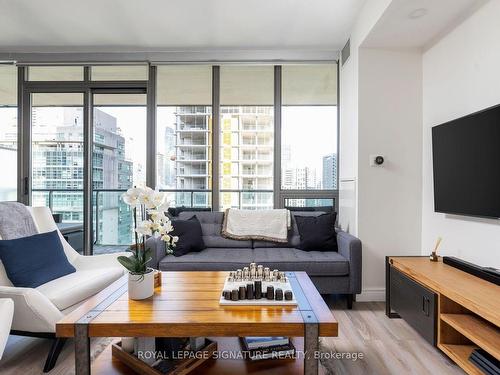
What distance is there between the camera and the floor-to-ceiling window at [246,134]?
145 inches

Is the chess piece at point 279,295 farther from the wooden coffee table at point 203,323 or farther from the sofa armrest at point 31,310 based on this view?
the sofa armrest at point 31,310

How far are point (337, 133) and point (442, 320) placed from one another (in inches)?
91.2

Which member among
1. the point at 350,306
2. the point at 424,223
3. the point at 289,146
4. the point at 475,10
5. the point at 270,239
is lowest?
the point at 350,306

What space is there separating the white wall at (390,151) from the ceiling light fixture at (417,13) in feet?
1.75

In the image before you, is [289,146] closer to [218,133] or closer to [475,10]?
[218,133]

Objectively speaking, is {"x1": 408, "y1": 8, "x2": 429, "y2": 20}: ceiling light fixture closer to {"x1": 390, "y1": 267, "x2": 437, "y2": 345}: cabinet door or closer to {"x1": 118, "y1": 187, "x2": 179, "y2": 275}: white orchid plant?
{"x1": 390, "y1": 267, "x2": 437, "y2": 345}: cabinet door

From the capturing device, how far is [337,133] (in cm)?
361

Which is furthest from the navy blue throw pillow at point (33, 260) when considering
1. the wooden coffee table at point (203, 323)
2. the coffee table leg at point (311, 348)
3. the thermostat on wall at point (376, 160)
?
the thermostat on wall at point (376, 160)

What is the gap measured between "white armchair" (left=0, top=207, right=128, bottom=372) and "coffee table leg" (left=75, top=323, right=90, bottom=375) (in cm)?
55

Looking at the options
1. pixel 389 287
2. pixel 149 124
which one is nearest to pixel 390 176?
pixel 389 287

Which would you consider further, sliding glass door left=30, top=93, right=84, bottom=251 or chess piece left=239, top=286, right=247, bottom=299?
sliding glass door left=30, top=93, right=84, bottom=251

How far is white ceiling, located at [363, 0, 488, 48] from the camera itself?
214 cm

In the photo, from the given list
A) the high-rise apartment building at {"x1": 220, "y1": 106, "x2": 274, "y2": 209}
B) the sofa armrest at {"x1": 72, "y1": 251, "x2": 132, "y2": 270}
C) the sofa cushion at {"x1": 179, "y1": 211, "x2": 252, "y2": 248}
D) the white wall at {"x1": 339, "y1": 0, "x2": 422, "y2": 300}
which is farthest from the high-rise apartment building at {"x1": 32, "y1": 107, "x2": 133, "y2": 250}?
the white wall at {"x1": 339, "y1": 0, "x2": 422, "y2": 300}

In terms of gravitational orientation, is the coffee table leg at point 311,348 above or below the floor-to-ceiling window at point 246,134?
below
